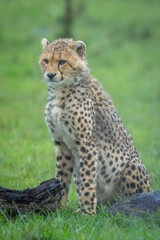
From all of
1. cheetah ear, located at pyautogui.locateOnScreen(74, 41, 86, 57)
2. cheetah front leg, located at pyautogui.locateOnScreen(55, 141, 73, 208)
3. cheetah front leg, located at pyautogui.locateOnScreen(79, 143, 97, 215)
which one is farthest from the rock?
cheetah ear, located at pyautogui.locateOnScreen(74, 41, 86, 57)

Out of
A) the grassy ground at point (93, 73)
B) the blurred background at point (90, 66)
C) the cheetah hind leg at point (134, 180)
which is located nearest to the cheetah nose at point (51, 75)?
the grassy ground at point (93, 73)

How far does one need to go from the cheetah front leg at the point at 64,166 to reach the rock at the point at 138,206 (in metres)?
0.59

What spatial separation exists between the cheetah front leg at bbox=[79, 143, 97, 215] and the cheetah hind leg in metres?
0.34

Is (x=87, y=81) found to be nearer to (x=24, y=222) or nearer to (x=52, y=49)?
(x=52, y=49)

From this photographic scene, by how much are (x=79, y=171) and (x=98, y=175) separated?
0.57 ft

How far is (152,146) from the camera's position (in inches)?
274

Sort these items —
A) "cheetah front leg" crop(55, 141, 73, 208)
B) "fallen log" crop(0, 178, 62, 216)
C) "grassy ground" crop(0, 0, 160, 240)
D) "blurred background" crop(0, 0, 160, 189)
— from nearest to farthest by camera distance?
1. "grassy ground" crop(0, 0, 160, 240)
2. "fallen log" crop(0, 178, 62, 216)
3. "cheetah front leg" crop(55, 141, 73, 208)
4. "blurred background" crop(0, 0, 160, 189)

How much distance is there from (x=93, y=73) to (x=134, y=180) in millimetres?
7054

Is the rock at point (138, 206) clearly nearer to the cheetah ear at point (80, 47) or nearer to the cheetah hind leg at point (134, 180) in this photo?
the cheetah hind leg at point (134, 180)

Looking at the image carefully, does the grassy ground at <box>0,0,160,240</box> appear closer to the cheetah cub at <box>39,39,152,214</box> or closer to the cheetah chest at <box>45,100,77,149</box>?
the cheetah cub at <box>39,39,152,214</box>

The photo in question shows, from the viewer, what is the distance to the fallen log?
345 centimetres

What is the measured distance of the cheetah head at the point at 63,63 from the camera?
12.2 ft

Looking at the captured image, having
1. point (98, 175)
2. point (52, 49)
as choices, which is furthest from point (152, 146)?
point (52, 49)

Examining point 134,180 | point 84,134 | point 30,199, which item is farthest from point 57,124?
point 134,180
